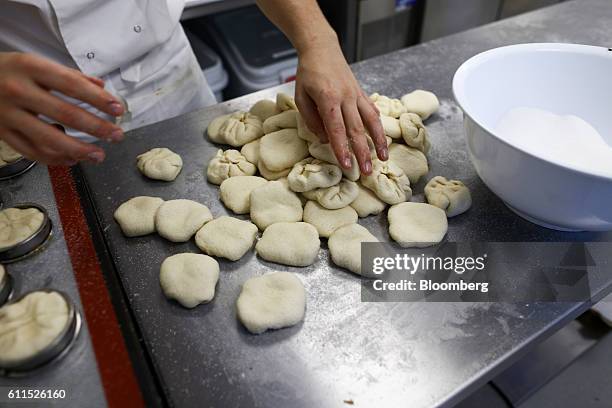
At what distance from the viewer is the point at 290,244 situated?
878mm

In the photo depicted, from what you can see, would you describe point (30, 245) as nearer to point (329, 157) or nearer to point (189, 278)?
point (189, 278)

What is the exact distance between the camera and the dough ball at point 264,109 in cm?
119

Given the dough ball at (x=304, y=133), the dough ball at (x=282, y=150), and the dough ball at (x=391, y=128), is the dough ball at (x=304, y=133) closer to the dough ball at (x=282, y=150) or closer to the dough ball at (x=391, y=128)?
the dough ball at (x=282, y=150)

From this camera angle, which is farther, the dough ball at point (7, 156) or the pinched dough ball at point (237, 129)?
the pinched dough ball at point (237, 129)

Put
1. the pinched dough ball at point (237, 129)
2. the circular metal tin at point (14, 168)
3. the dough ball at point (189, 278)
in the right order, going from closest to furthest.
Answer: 1. the dough ball at point (189, 278)
2. the circular metal tin at point (14, 168)
3. the pinched dough ball at point (237, 129)

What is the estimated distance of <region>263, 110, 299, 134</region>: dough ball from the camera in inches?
42.9

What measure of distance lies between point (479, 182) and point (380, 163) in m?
0.25

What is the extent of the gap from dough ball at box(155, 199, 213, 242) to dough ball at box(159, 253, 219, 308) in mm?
59

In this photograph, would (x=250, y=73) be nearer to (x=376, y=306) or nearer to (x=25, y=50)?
(x=25, y=50)

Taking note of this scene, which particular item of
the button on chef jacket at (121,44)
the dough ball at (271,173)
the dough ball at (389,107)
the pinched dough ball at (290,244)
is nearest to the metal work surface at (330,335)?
the pinched dough ball at (290,244)

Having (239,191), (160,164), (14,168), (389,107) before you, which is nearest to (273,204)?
(239,191)

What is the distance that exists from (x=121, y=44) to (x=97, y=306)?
833mm

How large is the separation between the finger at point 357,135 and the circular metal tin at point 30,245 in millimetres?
644

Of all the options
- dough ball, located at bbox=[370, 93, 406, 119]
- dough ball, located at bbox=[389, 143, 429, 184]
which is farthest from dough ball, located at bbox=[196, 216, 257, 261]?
dough ball, located at bbox=[370, 93, 406, 119]
